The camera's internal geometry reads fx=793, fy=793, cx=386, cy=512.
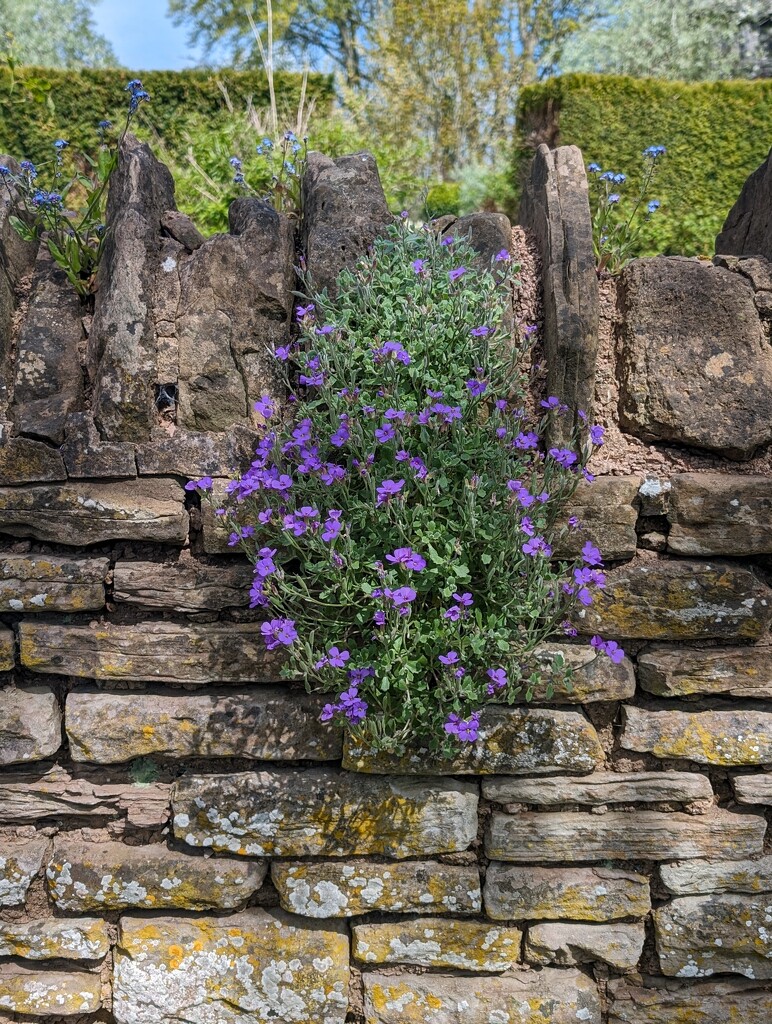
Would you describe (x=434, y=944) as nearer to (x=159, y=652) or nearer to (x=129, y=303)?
(x=159, y=652)

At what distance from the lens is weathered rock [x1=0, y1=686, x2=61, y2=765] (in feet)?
7.39

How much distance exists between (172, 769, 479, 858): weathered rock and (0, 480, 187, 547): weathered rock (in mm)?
734

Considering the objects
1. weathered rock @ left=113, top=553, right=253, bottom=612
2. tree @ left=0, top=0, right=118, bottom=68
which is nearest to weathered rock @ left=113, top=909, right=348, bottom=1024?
weathered rock @ left=113, top=553, right=253, bottom=612

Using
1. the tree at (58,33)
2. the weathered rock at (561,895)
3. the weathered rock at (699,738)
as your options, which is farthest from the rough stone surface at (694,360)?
the tree at (58,33)

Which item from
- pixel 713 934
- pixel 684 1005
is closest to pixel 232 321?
pixel 713 934

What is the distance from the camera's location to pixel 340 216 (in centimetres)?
244

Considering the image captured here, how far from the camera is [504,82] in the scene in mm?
14883

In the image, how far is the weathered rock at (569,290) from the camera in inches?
87.0

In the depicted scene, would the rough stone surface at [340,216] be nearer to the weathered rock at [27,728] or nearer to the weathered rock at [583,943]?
the weathered rock at [27,728]

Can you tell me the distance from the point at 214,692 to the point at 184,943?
70cm

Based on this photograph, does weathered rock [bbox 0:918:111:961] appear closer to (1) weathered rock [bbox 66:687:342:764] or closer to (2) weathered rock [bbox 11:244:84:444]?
(1) weathered rock [bbox 66:687:342:764]

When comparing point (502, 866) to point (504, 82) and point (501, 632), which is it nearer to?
point (501, 632)

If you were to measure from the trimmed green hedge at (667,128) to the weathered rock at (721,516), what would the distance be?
6601 millimetres

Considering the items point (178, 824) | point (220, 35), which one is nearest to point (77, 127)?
point (178, 824)
